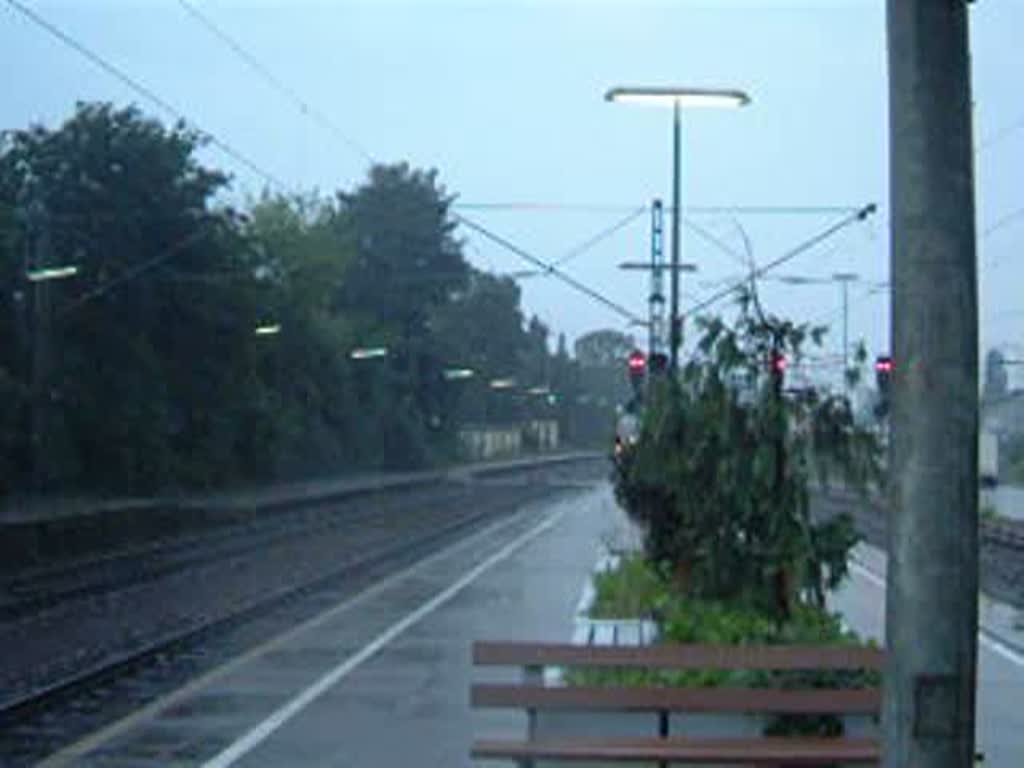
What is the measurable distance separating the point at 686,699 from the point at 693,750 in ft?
1.22

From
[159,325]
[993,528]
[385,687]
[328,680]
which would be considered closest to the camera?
[385,687]

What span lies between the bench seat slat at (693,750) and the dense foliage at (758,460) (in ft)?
9.06

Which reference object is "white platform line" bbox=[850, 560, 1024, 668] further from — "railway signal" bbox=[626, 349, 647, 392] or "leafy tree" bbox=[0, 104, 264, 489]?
"leafy tree" bbox=[0, 104, 264, 489]

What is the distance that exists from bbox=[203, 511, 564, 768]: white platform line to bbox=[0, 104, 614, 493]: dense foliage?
18.3 feet

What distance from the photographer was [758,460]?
41.6 ft

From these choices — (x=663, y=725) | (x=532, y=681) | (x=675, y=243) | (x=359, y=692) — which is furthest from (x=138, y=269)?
(x=663, y=725)

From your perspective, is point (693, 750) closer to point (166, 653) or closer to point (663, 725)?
point (663, 725)

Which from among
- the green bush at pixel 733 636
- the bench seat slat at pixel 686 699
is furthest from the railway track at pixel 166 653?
the bench seat slat at pixel 686 699

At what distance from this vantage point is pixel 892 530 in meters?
5.66

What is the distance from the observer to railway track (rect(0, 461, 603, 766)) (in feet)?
49.9

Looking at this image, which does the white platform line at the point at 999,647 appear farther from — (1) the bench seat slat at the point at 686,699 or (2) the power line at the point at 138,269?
(2) the power line at the point at 138,269

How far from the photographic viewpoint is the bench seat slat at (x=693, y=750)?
962cm

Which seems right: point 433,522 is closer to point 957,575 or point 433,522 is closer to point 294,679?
point 294,679

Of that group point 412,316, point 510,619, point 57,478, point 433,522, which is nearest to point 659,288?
point 510,619
